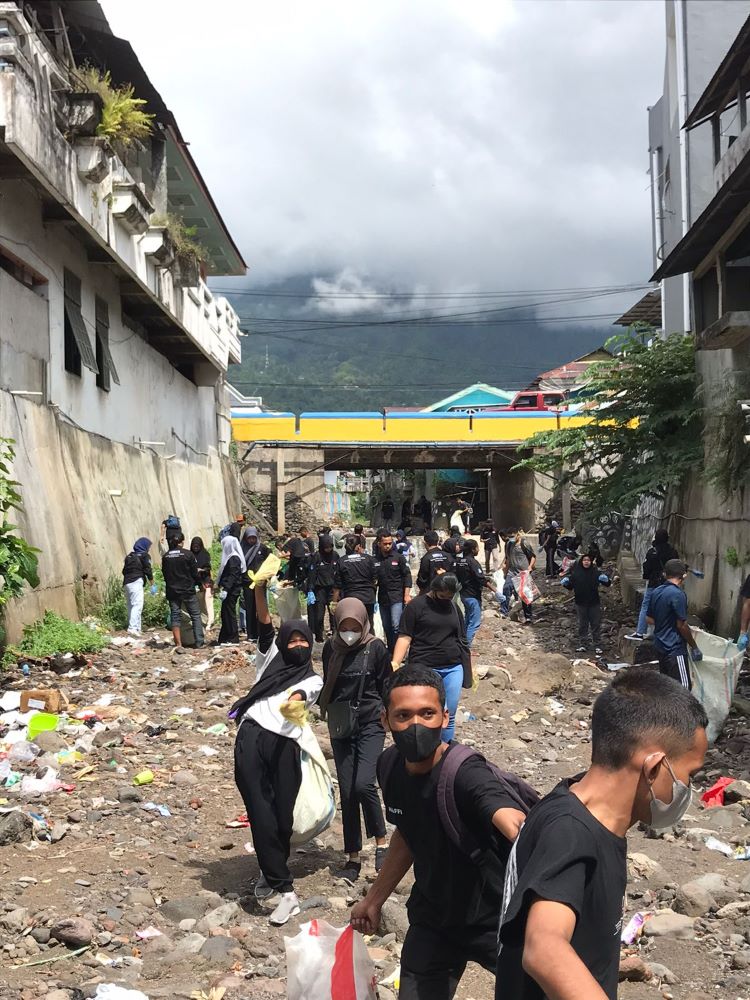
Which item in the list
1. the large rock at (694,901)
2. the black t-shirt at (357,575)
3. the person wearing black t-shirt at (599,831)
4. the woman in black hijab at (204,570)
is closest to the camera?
the person wearing black t-shirt at (599,831)

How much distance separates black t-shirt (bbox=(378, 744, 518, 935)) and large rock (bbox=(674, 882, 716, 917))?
2528 mm

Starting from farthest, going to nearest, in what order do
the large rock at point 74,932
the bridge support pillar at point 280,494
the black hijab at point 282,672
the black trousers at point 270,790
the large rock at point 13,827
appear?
the bridge support pillar at point 280,494
the large rock at point 13,827
the black hijab at point 282,672
the black trousers at point 270,790
the large rock at point 74,932

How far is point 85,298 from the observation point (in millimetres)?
15000

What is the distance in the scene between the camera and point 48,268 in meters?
13.2

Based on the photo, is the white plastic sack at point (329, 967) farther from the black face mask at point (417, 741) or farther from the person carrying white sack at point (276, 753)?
the person carrying white sack at point (276, 753)

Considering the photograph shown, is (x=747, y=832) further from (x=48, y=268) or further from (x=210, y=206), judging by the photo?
(x=210, y=206)

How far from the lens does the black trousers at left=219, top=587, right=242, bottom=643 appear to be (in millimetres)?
12438

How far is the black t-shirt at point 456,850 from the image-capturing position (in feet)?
8.73

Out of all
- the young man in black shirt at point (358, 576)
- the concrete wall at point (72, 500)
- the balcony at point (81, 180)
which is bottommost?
the young man in black shirt at point (358, 576)

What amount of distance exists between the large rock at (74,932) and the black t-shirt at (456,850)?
7.15ft

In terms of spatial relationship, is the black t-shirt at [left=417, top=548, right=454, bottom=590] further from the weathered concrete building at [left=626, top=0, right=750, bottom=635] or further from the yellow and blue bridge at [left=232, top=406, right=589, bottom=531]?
the yellow and blue bridge at [left=232, top=406, right=589, bottom=531]

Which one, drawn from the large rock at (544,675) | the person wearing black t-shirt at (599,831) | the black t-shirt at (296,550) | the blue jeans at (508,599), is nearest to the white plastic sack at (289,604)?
the large rock at (544,675)

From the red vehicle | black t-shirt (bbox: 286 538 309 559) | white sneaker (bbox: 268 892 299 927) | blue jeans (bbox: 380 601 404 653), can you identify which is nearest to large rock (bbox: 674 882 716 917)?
white sneaker (bbox: 268 892 299 927)

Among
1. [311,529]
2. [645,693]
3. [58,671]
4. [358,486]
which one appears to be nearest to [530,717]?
[58,671]
